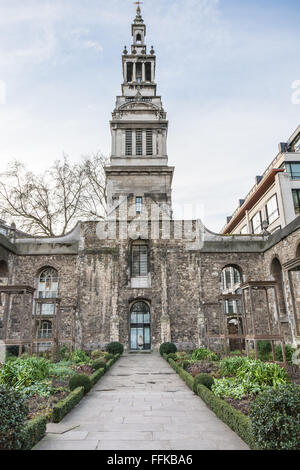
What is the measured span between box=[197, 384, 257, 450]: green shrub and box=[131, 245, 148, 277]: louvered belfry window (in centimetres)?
1505

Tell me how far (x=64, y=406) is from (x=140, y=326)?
15597 millimetres

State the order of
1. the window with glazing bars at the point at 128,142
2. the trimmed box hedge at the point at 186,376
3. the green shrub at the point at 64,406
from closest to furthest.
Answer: the green shrub at the point at 64,406 → the trimmed box hedge at the point at 186,376 → the window with glazing bars at the point at 128,142

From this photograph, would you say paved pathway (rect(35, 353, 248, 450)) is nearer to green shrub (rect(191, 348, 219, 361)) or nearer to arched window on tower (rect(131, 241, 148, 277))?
green shrub (rect(191, 348, 219, 361))

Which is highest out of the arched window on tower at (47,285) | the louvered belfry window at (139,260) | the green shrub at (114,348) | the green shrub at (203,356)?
the louvered belfry window at (139,260)

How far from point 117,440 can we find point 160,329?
1625cm

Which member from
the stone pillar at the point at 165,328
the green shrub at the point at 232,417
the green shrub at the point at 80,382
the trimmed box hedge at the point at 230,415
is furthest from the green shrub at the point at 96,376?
the stone pillar at the point at 165,328

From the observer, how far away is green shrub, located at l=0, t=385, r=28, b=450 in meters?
4.31

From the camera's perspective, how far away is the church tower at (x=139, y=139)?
2644 cm

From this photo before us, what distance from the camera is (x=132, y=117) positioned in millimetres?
29047

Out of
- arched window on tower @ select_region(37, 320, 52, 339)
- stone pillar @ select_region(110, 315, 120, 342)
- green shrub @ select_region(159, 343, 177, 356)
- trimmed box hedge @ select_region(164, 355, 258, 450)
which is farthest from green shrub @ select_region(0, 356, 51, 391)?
arched window on tower @ select_region(37, 320, 52, 339)

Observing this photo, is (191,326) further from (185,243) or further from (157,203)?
(157,203)

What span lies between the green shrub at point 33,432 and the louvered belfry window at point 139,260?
1740 cm

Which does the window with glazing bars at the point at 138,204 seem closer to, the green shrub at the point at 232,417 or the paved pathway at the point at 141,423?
the paved pathway at the point at 141,423

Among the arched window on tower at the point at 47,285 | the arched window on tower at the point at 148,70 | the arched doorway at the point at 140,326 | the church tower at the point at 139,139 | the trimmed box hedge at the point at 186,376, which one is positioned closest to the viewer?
the trimmed box hedge at the point at 186,376
